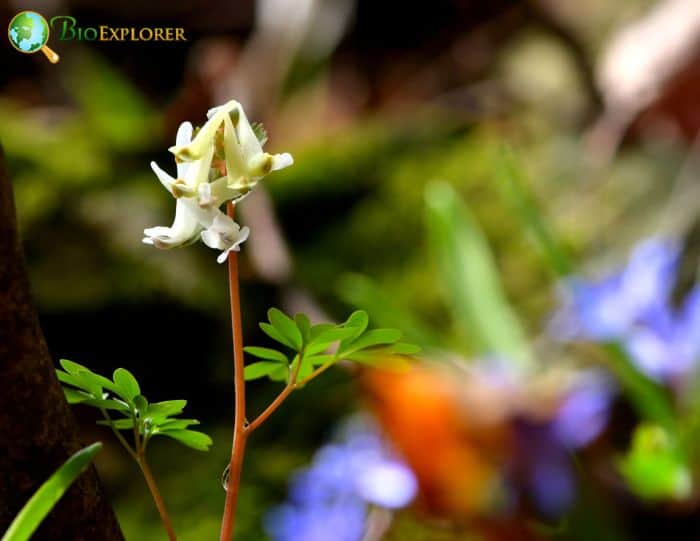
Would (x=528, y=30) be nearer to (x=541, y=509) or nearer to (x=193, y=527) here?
(x=193, y=527)

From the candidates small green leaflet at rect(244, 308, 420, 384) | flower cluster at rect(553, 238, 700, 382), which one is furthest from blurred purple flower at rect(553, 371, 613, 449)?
small green leaflet at rect(244, 308, 420, 384)

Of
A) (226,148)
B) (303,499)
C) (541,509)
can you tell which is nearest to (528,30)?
(303,499)

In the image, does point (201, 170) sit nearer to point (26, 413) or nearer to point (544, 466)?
point (26, 413)

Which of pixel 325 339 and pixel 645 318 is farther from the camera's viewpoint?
pixel 645 318

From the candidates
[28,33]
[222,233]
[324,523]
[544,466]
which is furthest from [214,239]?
[324,523]

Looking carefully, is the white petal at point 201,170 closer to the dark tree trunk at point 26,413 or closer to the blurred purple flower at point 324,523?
the dark tree trunk at point 26,413

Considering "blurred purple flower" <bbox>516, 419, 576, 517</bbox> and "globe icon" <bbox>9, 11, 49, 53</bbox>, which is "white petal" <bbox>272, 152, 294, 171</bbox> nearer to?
"globe icon" <bbox>9, 11, 49, 53</bbox>

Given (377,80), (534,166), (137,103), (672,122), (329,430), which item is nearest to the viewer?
(329,430)
